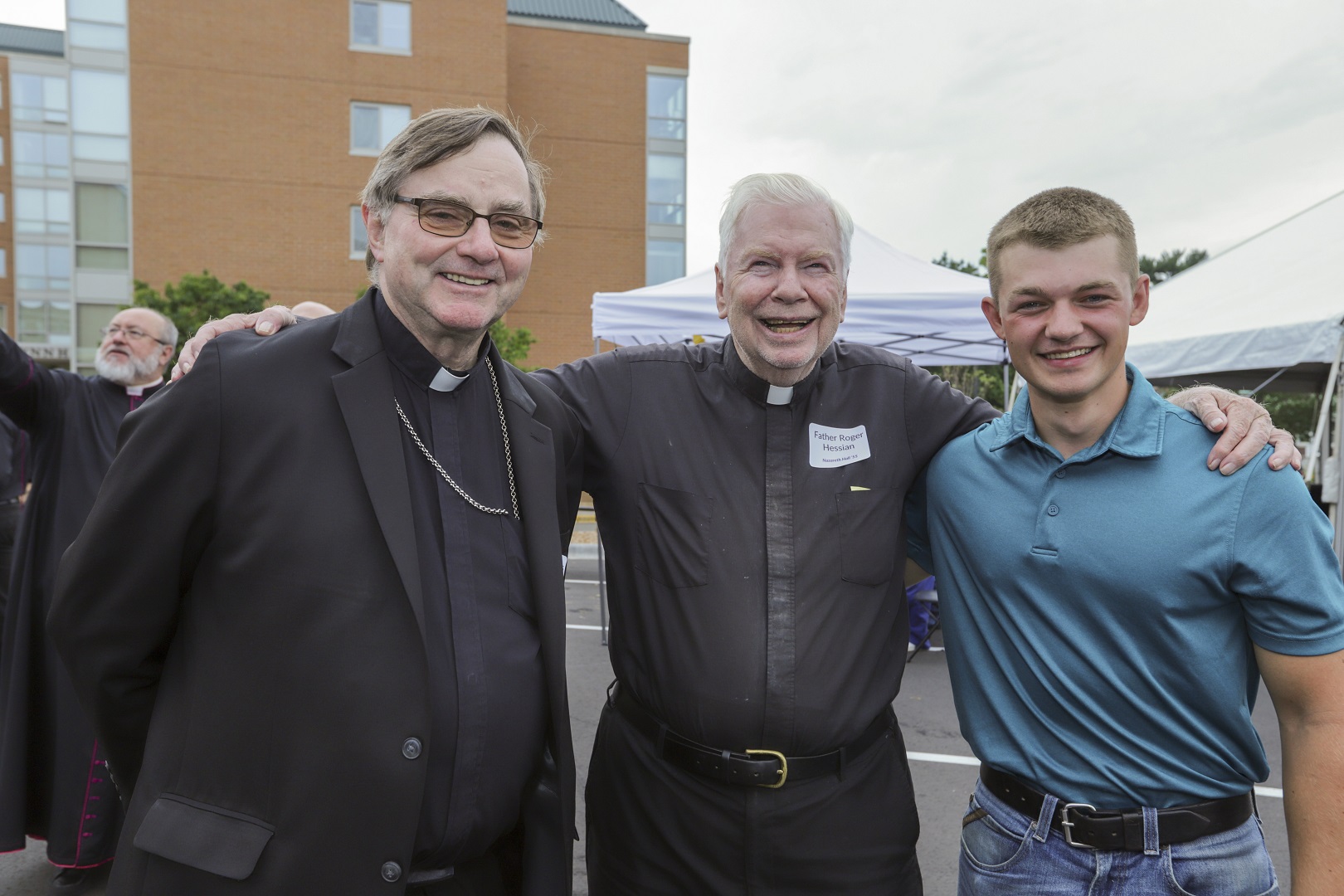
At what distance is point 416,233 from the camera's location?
5.83 ft

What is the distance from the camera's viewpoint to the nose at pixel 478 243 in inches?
70.2

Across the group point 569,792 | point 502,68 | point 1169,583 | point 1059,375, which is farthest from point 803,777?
point 502,68

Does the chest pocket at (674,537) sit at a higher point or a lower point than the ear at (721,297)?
lower

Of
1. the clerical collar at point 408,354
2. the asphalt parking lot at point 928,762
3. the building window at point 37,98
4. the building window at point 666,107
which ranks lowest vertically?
the asphalt parking lot at point 928,762

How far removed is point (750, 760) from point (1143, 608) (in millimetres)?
916

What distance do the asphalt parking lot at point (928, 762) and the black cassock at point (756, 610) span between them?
173cm

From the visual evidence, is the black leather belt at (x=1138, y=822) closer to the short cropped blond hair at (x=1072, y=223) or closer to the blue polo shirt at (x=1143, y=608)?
the blue polo shirt at (x=1143, y=608)

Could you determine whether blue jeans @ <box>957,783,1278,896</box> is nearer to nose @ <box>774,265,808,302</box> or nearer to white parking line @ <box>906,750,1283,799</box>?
nose @ <box>774,265,808,302</box>

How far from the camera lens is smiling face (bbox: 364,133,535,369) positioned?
5.83ft

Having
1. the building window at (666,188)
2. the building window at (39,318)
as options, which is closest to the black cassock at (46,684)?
the building window at (666,188)

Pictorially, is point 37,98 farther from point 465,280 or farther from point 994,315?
point 994,315

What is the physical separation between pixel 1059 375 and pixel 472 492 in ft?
4.14

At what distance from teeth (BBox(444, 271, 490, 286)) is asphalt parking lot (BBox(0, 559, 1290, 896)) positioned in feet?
9.17

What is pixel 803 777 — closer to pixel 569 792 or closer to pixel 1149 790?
pixel 569 792
